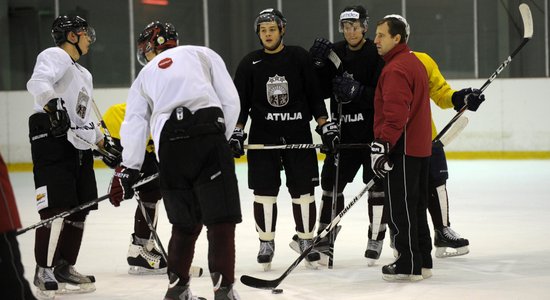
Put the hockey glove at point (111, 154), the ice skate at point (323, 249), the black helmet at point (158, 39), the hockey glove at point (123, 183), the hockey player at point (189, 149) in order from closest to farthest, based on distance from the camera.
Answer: the hockey player at point (189, 149) < the hockey glove at point (123, 183) < the black helmet at point (158, 39) < the hockey glove at point (111, 154) < the ice skate at point (323, 249)

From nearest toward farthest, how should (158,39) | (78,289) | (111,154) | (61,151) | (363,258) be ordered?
(158,39) → (61,151) → (78,289) → (111,154) → (363,258)

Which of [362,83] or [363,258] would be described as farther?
[363,258]

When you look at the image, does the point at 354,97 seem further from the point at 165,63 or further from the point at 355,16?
the point at 165,63

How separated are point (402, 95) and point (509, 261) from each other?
1091 millimetres

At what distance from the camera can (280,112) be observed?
4.47 metres

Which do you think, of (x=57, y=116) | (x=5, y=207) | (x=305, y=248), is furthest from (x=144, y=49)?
(x=5, y=207)

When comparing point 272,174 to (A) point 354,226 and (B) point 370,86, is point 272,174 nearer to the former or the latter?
(B) point 370,86

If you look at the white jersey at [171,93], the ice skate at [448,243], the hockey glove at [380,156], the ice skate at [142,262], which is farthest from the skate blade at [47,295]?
the ice skate at [448,243]

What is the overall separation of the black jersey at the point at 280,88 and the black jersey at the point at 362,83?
13 centimetres

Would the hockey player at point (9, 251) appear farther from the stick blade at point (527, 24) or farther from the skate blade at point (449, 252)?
the stick blade at point (527, 24)

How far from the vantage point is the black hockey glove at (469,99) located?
13.7ft

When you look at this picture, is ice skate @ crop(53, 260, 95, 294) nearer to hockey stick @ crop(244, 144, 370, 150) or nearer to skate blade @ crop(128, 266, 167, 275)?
skate blade @ crop(128, 266, 167, 275)

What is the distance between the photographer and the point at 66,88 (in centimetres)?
396

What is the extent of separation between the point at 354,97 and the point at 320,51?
11.1 inches
